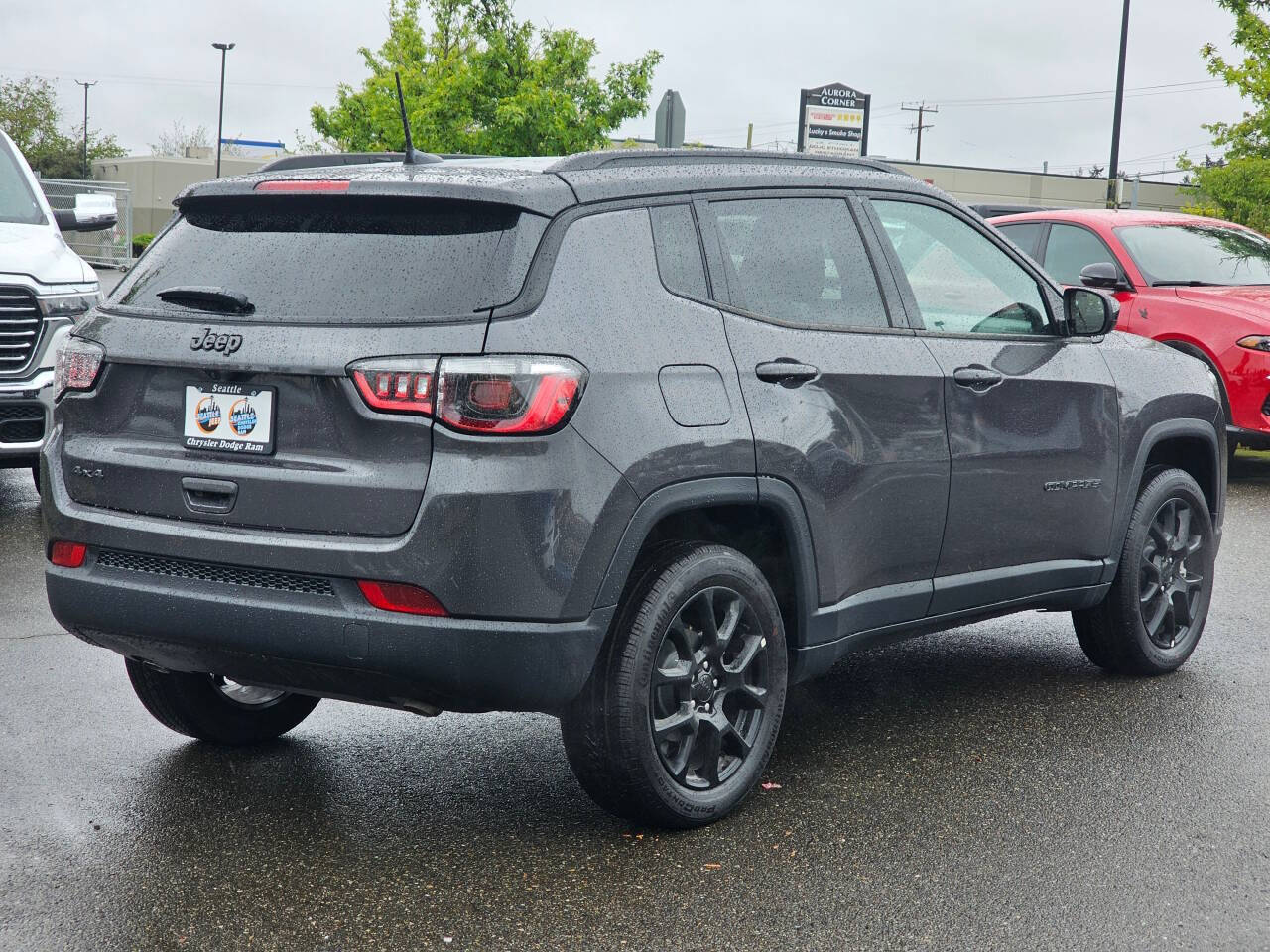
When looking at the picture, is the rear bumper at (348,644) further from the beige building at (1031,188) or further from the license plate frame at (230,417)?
the beige building at (1031,188)

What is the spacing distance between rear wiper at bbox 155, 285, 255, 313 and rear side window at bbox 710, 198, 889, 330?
1301 mm

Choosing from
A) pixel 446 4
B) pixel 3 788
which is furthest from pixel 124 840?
pixel 446 4

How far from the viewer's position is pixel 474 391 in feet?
11.4

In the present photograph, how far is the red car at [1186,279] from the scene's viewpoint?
34.3 feet

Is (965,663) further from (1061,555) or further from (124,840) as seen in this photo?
(124,840)

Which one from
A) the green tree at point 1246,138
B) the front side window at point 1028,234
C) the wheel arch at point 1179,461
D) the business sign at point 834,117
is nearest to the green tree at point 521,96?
the business sign at point 834,117

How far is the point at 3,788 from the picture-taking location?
168 inches

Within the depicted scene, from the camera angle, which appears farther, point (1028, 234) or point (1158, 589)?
point (1028, 234)

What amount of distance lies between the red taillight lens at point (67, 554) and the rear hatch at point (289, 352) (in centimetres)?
12

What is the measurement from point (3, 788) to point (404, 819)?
1.16 meters

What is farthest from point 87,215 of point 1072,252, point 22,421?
point 1072,252

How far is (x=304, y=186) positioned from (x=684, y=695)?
1.65 meters

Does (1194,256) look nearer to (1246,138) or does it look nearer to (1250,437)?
(1250,437)

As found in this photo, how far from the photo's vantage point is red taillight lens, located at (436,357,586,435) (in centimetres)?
348
